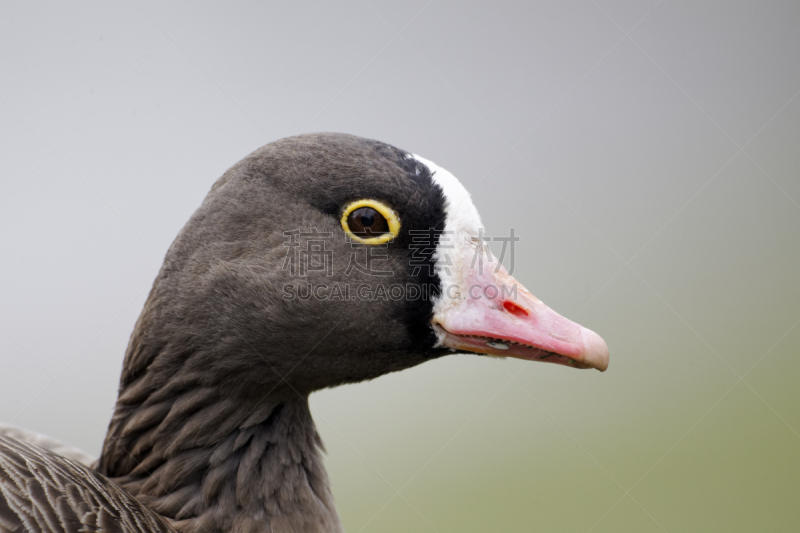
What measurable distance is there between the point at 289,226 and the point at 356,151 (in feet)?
1.23

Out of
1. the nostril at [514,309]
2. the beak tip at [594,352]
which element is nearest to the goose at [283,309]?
the nostril at [514,309]

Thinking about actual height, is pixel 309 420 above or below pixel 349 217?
below

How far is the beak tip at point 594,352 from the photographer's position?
2232 millimetres

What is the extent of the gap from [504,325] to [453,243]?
360mm

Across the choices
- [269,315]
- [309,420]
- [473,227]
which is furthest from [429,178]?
[309,420]

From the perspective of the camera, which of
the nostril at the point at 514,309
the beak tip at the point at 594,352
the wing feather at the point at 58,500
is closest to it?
the wing feather at the point at 58,500

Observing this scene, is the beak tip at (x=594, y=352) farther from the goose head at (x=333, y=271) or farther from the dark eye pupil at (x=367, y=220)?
the dark eye pupil at (x=367, y=220)

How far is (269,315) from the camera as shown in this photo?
8.07 feet

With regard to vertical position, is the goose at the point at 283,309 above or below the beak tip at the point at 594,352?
below

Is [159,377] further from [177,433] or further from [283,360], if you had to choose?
[283,360]

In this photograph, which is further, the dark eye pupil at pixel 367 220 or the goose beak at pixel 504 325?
the dark eye pupil at pixel 367 220

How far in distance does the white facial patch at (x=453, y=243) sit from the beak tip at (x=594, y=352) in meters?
0.49

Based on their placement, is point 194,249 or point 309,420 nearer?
point 194,249

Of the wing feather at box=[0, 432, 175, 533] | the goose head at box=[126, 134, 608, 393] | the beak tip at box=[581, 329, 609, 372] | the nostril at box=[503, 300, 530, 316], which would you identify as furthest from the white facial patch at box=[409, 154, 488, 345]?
the wing feather at box=[0, 432, 175, 533]
